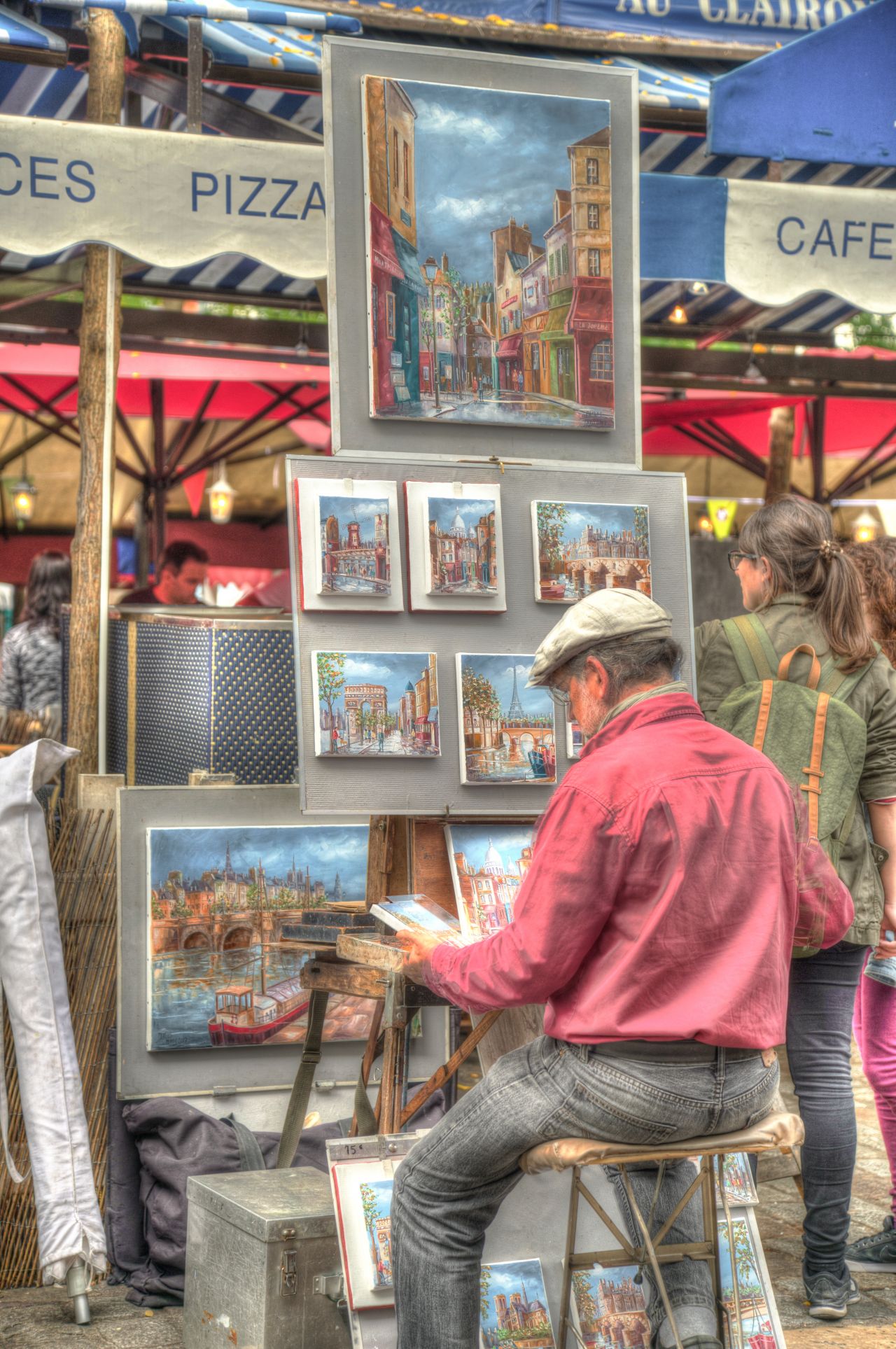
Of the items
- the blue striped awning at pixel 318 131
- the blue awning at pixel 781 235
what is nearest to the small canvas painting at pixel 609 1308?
the blue awning at pixel 781 235

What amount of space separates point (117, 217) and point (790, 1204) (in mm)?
3409

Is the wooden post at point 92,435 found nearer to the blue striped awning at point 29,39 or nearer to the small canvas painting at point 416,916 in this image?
the blue striped awning at point 29,39

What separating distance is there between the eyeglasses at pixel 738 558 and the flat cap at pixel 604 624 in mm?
960

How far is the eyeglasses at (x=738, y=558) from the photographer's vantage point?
328 cm

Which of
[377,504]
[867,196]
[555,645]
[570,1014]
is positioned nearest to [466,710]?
[377,504]

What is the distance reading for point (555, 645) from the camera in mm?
2381

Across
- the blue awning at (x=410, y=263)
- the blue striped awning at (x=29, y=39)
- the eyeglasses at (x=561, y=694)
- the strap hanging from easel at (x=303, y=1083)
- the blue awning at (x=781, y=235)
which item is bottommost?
the strap hanging from easel at (x=303, y=1083)

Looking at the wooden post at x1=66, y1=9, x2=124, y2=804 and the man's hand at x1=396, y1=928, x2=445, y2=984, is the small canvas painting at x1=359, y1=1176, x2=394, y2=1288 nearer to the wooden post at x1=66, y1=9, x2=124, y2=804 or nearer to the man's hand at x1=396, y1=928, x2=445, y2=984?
the man's hand at x1=396, y1=928, x2=445, y2=984

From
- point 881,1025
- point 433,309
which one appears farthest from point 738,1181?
point 433,309

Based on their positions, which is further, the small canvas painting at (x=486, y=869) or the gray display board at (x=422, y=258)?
the gray display board at (x=422, y=258)

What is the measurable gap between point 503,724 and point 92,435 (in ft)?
6.78

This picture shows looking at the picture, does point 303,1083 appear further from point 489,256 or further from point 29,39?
point 29,39

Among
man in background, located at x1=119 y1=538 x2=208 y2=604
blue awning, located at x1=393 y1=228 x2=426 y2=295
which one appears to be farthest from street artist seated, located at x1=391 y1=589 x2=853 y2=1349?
man in background, located at x1=119 y1=538 x2=208 y2=604

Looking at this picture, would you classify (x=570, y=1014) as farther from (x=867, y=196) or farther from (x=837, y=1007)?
(x=867, y=196)
